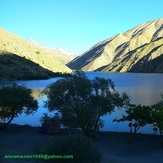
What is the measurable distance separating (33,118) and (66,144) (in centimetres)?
3212

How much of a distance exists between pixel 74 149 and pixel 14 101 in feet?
68.5

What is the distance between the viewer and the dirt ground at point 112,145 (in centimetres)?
2294

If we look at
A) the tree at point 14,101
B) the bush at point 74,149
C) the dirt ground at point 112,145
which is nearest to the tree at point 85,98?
the dirt ground at point 112,145

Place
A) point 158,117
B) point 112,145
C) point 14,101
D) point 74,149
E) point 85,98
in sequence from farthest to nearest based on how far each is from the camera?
point 14,101
point 85,98
point 112,145
point 158,117
point 74,149

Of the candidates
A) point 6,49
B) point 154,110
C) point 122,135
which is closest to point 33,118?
point 122,135

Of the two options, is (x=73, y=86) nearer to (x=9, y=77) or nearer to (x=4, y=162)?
(x=4, y=162)

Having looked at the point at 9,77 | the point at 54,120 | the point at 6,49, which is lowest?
the point at 54,120

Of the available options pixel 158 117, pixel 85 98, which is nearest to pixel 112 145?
pixel 158 117

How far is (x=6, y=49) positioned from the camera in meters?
184

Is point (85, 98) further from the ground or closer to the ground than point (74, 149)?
further from the ground

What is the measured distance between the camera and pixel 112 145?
27875 millimetres

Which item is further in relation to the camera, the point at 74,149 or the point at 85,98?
the point at 85,98

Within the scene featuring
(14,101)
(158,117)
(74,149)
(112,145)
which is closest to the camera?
(74,149)

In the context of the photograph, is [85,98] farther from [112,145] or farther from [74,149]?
[74,149]
